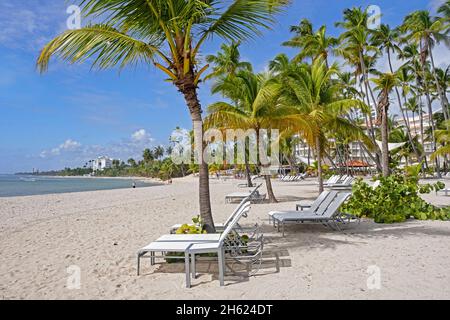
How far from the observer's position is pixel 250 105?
14.0 metres

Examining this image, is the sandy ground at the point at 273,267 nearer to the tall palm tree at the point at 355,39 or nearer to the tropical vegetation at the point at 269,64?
the tropical vegetation at the point at 269,64

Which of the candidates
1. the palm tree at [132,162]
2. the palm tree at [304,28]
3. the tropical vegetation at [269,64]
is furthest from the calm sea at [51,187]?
the palm tree at [132,162]

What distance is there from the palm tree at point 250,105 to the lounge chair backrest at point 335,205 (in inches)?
209

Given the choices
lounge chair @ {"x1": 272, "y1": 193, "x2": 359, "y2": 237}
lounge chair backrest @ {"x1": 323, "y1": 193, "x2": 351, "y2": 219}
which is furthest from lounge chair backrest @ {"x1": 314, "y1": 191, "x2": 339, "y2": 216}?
lounge chair backrest @ {"x1": 323, "y1": 193, "x2": 351, "y2": 219}

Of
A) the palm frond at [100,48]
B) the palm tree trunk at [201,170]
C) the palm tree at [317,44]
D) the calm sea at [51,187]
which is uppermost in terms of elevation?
the palm tree at [317,44]

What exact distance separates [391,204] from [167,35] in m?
7.21

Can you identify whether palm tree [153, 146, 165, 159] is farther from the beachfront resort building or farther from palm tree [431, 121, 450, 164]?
palm tree [431, 121, 450, 164]

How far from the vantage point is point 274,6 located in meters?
5.16

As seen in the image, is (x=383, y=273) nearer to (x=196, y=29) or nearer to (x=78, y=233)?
(x=196, y=29)

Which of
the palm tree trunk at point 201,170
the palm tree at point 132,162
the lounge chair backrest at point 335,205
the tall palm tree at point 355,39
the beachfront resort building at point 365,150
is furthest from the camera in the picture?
the palm tree at point 132,162

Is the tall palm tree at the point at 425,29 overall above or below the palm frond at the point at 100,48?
above

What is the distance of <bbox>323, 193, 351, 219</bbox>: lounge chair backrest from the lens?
724cm

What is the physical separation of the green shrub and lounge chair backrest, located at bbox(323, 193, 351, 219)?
1.72 meters

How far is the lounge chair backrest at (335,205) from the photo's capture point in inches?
285
